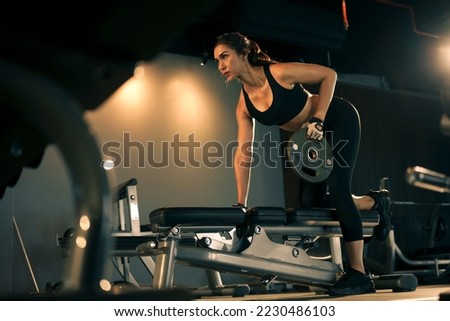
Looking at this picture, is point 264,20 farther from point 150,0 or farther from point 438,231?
point 150,0

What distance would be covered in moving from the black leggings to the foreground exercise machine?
→ 74 mm

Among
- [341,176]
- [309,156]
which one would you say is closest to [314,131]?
[309,156]

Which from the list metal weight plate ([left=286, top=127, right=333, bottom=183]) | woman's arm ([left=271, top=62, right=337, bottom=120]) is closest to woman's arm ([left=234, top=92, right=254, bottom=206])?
woman's arm ([left=271, top=62, right=337, bottom=120])

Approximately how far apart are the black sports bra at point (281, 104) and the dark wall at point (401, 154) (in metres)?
2.12

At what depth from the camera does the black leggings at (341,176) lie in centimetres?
194

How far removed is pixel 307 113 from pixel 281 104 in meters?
0.14

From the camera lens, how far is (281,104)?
2.04 meters

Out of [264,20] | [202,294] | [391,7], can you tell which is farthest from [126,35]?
[391,7]

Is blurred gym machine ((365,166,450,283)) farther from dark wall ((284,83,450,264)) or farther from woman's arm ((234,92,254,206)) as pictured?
woman's arm ((234,92,254,206))

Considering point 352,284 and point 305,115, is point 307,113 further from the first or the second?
point 352,284

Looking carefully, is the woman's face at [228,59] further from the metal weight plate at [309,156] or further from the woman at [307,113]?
the metal weight plate at [309,156]

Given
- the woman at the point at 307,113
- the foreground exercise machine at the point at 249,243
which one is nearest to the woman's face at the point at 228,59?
the woman at the point at 307,113

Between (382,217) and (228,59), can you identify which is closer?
(228,59)

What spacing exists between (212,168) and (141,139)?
1.94 ft
